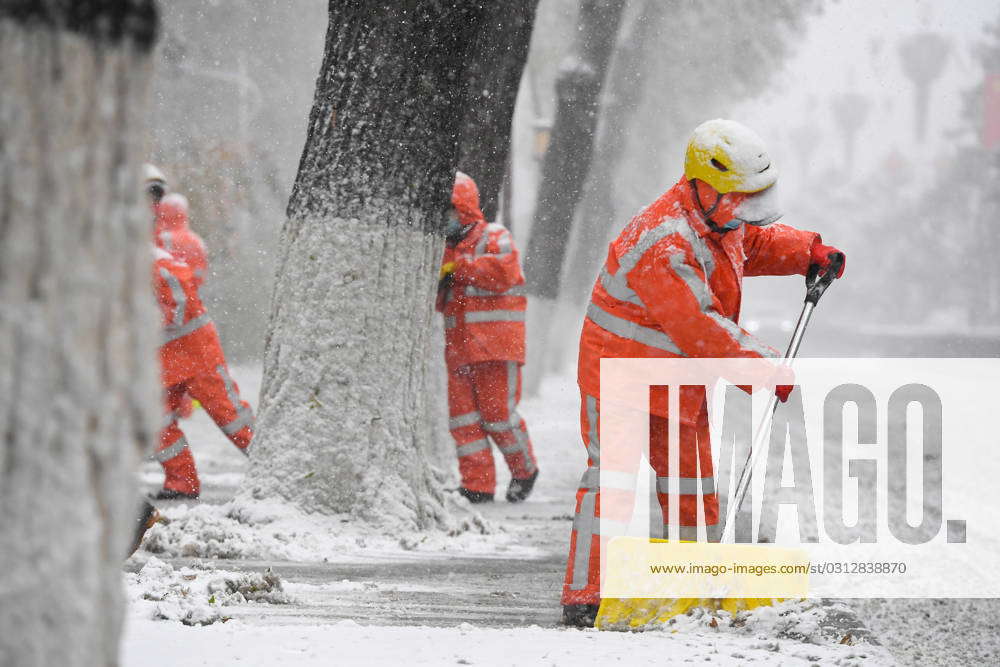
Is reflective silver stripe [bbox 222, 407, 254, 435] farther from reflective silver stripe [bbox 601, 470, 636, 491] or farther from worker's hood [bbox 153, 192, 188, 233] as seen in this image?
reflective silver stripe [bbox 601, 470, 636, 491]

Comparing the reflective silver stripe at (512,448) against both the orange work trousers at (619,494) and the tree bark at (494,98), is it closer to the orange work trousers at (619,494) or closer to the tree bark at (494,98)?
the tree bark at (494,98)

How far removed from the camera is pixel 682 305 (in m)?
4.07

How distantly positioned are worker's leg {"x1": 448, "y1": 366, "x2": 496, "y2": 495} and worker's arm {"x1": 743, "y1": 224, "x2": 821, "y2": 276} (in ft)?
8.95

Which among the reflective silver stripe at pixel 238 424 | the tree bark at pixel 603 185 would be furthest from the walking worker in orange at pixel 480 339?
the tree bark at pixel 603 185

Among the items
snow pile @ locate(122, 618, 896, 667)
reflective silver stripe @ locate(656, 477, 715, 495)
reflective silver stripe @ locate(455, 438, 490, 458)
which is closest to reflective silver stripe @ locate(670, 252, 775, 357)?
reflective silver stripe @ locate(656, 477, 715, 495)

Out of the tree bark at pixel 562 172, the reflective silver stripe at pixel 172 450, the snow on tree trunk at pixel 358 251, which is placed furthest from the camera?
the tree bark at pixel 562 172

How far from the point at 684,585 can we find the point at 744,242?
4.51 ft

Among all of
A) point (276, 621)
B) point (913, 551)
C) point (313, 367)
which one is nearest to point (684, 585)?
point (276, 621)

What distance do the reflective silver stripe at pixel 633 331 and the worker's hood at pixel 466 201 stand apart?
8.74ft

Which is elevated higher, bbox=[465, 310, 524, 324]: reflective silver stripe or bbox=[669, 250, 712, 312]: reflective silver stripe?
bbox=[669, 250, 712, 312]: reflective silver stripe

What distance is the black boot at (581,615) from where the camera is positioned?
4.18 metres

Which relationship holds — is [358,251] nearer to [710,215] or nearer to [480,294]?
[710,215]

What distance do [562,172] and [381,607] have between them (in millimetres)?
9474

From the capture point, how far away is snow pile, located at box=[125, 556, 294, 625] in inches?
137
